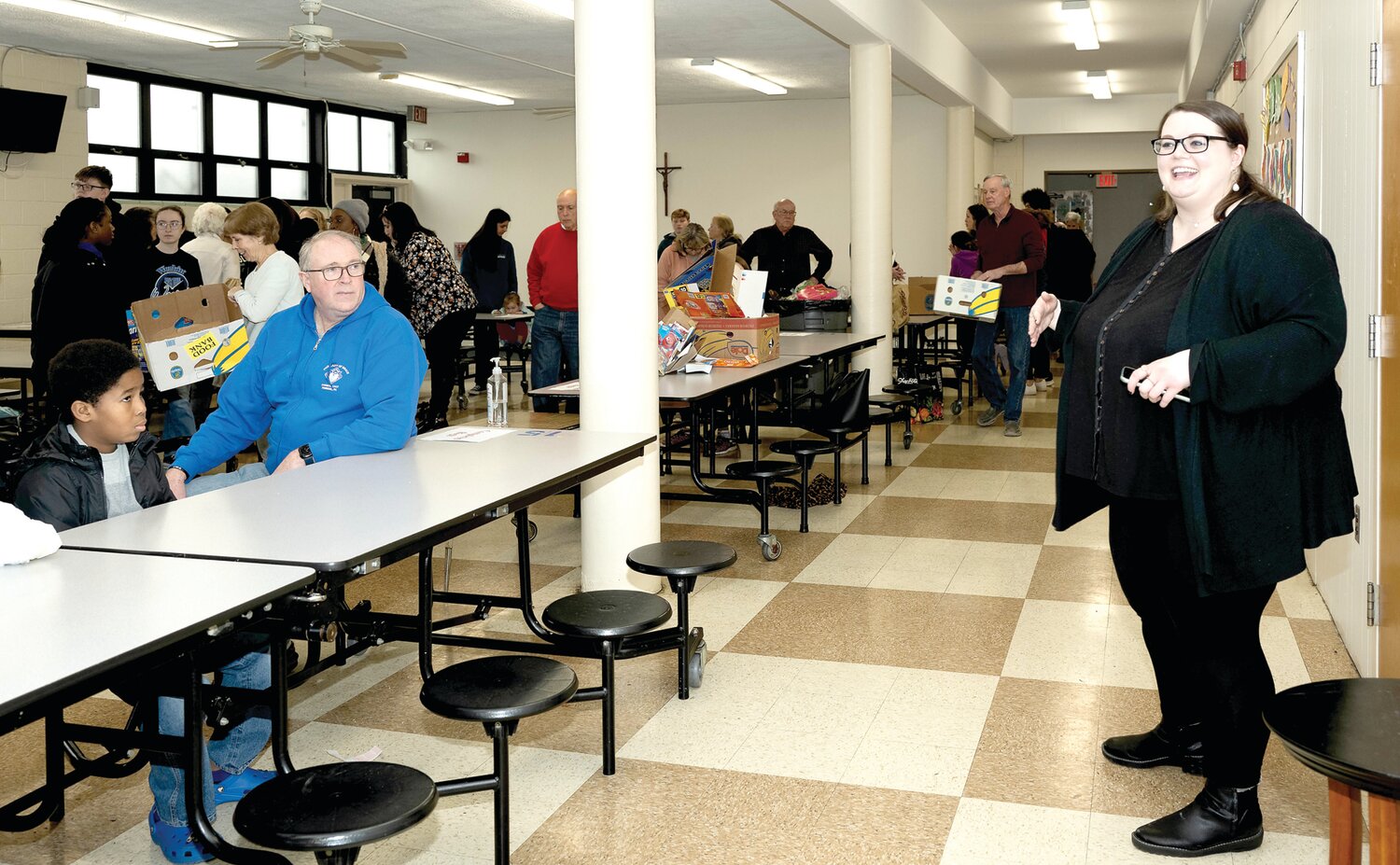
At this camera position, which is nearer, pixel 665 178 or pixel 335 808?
pixel 335 808

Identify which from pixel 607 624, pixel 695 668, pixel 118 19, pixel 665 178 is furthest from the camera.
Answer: pixel 665 178

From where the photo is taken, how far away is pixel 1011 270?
816 centimetres

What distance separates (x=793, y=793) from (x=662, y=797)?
29 cm

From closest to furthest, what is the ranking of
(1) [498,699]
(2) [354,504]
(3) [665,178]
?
(1) [498,699]
(2) [354,504]
(3) [665,178]

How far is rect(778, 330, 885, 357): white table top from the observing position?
681 centimetres

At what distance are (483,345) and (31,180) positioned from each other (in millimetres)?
4075

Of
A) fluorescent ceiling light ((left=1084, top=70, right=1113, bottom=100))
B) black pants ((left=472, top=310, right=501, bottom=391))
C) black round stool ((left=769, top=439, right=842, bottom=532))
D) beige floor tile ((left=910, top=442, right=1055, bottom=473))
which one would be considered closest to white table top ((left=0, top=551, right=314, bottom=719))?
black round stool ((left=769, top=439, right=842, bottom=532))

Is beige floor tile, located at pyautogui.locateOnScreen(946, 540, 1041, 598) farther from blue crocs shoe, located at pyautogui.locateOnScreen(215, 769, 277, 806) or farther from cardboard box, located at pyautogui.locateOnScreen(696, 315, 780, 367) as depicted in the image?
blue crocs shoe, located at pyautogui.locateOnScreen(215, 769, 277, 806)

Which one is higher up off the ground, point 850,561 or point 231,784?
point 850,561

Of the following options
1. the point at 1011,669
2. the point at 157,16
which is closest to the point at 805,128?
the point at 157,16

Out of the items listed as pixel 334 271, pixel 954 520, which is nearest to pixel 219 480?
pixel 334 271

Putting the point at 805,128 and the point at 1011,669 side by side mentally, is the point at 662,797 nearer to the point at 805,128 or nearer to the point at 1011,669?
the point at 1011,669

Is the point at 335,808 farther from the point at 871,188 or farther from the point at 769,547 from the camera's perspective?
the point at 871,188

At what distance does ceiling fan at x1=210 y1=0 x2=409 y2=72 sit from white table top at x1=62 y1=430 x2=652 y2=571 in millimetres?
5290
